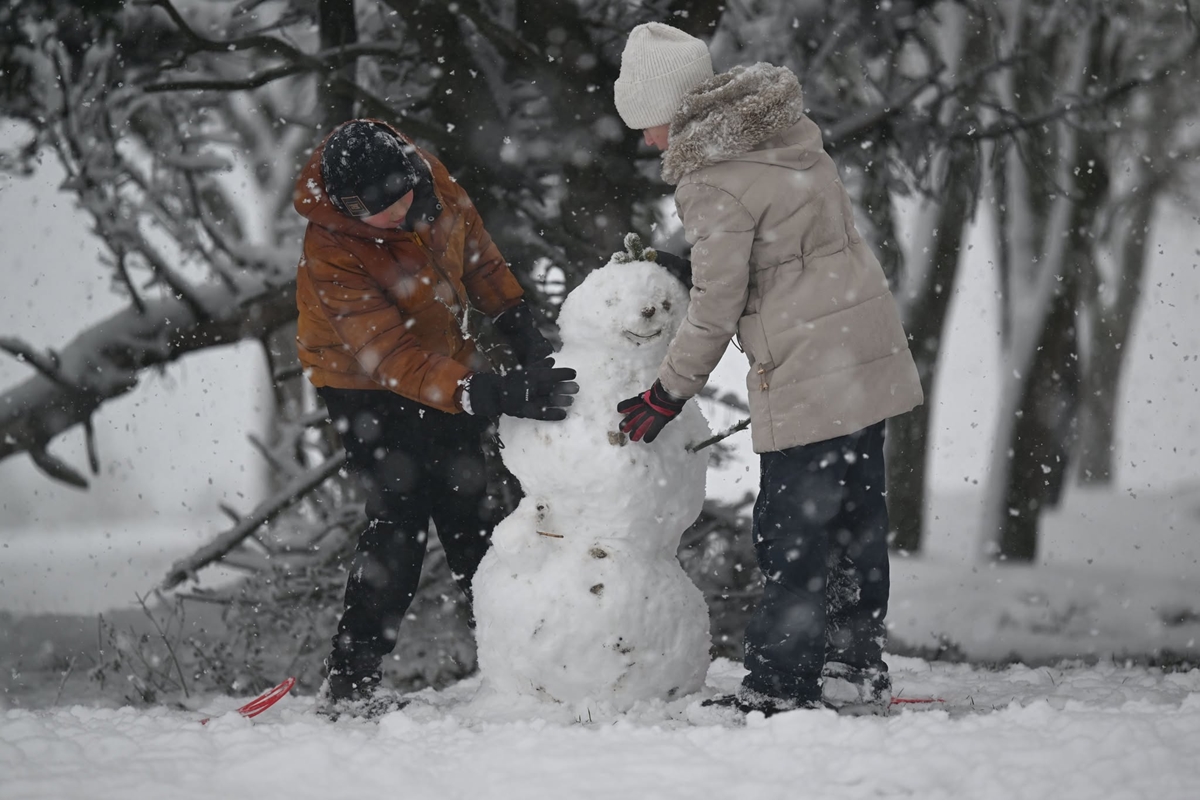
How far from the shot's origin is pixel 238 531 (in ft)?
15.5

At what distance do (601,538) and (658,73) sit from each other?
1.33 metres

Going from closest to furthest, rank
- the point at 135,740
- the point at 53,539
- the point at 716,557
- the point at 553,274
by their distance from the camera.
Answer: the point at 135,740 → the point at 553,274 → the point at 716,557 → the point at 53,539

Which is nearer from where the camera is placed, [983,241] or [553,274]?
[553,274]

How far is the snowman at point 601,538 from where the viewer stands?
9.16ft

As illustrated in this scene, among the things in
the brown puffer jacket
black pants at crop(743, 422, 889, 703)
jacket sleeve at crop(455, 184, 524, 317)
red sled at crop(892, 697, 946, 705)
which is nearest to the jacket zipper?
the brown puffer jacket

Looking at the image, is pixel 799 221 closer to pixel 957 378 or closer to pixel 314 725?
→ pixel 314 725

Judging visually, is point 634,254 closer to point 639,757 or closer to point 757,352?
point 757,352

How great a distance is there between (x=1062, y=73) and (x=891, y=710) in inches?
200

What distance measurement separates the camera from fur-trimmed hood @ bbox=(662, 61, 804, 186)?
262 cm

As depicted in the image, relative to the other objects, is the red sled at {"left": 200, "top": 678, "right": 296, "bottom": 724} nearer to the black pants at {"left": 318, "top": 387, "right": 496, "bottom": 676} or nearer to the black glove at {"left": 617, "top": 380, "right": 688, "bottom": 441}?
the black pants at {"left": 318, "top": 387, "right": 496, "bottom": 676}

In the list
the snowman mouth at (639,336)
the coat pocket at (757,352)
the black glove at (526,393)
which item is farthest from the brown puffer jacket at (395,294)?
the coat pocket at (757,352)

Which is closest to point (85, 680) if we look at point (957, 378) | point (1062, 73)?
point (957, 378)

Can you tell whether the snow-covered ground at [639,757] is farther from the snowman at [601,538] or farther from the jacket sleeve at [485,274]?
the jacket sleeve at [485,274]

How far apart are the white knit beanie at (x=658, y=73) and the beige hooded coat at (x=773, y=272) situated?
98 mm
